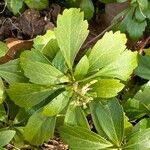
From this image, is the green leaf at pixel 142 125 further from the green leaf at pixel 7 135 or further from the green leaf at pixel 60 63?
the green leaf at pixel 7 135

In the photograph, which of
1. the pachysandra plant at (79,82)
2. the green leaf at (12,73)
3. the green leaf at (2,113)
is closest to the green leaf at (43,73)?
the pachysandra plant at (79,82)

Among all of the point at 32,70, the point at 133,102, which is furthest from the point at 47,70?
the point at 133,102

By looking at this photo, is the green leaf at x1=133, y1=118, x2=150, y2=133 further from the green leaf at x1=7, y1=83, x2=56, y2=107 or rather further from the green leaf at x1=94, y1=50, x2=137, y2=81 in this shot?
the green leaf at x1=7, y1=83, x2=56, y2=107

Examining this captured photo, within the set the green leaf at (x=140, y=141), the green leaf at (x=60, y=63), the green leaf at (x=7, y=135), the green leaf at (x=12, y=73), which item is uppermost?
the green leaf at (x=60, y=63)

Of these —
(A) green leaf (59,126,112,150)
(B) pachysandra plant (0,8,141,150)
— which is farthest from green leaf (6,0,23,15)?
(A) green leaf (59,126,112,150)

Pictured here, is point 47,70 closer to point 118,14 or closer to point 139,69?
point 139,69
